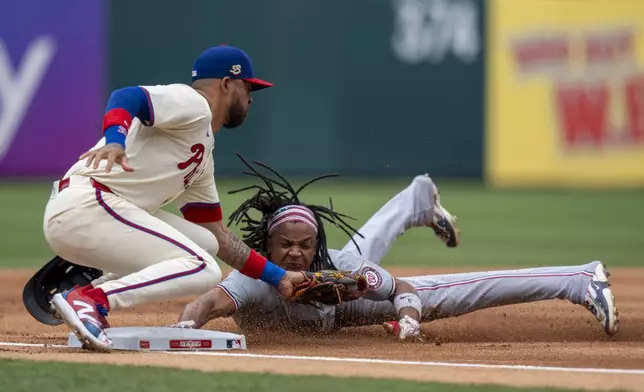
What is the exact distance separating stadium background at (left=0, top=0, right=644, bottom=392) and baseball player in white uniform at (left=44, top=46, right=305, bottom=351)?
1086cm

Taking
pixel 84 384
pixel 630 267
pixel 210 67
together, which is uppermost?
pixel 210 67

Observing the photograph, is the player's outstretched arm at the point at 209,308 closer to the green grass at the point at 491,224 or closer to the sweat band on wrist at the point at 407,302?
the sweat band on wrist at the point at 407,302

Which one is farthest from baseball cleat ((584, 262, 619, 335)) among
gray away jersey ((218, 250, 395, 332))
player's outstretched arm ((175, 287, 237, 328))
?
player's outstretched arm ((175, 287, 237, 328))

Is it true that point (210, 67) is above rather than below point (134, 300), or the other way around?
above

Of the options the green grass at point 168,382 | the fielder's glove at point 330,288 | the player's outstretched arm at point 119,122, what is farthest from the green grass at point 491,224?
the green grass at point 168,382

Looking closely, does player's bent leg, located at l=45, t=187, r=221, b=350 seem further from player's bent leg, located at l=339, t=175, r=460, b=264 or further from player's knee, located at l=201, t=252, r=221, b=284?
player's bent leg, located at l=339, t=175, r=460, b=264

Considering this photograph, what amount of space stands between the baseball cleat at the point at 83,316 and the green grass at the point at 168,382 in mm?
298

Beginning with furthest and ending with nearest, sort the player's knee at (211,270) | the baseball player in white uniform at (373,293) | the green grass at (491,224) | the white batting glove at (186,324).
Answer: the green grass at (491,224), the baseball player in white uniform at (373,293), the white batting glove at (186,324), the player's knee at (211,270)

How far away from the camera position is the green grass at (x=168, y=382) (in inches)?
168

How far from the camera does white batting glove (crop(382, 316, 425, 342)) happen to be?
19.1 ft

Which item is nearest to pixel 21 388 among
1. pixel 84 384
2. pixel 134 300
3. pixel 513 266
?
pixel 84 384

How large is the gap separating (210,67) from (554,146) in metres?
11.9

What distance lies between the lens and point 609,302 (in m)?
6.17

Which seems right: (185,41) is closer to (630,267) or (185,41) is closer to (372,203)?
(372,203)
